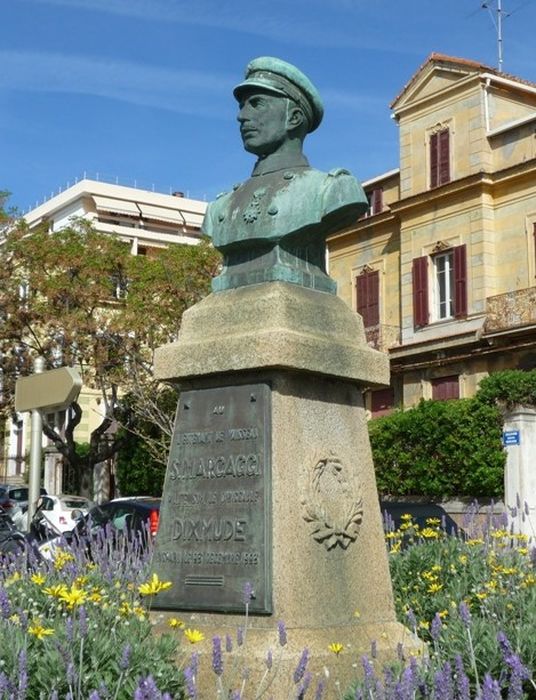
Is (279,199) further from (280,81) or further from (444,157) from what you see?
(444,157)

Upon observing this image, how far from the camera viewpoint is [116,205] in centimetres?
5931

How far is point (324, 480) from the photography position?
5.93 metres

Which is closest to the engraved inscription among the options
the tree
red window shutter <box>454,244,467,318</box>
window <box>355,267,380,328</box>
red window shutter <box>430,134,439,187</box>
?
the tree

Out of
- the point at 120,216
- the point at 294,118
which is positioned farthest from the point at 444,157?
the point at 120,216

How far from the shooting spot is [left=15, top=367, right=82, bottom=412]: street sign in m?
8.28

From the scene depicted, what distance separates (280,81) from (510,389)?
20.0m

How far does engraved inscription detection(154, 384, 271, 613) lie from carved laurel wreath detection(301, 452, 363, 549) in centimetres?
28

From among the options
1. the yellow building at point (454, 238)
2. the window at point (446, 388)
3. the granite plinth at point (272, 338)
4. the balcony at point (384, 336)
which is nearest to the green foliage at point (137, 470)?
the yellow building at point (454, 238)

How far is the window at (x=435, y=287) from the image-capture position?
29.9 metres

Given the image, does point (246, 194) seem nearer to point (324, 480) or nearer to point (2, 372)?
point (324, 480)

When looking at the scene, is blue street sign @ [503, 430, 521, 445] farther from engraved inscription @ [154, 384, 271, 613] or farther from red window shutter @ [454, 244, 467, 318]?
engraved inscription @ [154, 384, 271, 613]

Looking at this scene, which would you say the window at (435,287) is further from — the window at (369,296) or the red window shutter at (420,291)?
the window at (369,296)

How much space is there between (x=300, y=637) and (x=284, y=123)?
3156 mm

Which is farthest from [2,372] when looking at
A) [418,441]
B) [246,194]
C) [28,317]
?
[246,194]
